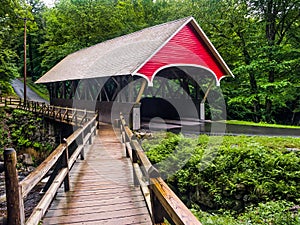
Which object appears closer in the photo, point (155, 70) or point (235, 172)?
point (235, 172)

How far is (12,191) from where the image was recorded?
227 centimetres

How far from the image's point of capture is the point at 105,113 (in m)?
14.0

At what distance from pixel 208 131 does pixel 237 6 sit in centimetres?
1012

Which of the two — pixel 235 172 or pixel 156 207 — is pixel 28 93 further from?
pixel 156 207

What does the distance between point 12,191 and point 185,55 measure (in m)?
9.99

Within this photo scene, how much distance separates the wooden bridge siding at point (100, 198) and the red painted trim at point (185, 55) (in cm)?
467

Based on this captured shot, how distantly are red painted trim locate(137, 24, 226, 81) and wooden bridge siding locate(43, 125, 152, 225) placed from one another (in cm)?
467

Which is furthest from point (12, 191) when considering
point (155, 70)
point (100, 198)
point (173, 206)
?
point (155, 70)

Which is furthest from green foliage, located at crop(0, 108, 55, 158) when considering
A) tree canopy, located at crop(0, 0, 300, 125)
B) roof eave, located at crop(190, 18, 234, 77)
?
roof eave, located at crop(190, 18, 234, 77)

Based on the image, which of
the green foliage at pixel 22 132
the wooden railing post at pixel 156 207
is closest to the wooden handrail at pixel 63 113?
the green foliage at pixel 22 132

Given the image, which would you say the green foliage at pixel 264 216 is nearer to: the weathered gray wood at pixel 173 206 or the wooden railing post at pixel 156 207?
the wooden railing post at pixel 156 207

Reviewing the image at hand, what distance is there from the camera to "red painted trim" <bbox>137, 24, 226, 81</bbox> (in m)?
10.4

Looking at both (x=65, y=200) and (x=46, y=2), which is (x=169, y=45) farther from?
(x=46, y=2)

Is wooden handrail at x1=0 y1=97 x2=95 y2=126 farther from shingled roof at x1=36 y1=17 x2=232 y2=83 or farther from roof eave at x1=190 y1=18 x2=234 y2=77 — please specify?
roof eave at x1=190 y1=18 x2=234 y2=77
